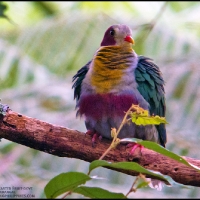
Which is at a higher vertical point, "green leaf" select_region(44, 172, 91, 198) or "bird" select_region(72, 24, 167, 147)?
"bird" select_region(72, 24, 167, 147)

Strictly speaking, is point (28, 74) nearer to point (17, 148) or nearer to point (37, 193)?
point (17, 148)

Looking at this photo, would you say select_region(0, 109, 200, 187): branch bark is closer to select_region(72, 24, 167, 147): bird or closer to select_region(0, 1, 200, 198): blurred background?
select_region(72, 24, 167, 147): bird

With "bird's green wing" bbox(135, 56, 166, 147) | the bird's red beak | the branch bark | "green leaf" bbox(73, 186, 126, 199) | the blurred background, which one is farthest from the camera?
the blurred background

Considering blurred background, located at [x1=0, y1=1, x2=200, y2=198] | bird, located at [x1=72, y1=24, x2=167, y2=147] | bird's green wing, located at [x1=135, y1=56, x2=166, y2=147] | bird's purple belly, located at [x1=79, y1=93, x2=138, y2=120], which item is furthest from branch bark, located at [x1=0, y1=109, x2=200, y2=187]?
blurred background, located at [x1=0, y1=1, x2=200, y2=198]

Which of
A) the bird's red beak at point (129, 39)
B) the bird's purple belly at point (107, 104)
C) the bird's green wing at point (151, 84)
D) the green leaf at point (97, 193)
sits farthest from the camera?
the bird's red beak at point (129, 39)

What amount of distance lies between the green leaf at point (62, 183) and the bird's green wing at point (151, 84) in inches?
63.0

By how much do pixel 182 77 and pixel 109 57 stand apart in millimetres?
1896

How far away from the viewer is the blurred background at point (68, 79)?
398cm

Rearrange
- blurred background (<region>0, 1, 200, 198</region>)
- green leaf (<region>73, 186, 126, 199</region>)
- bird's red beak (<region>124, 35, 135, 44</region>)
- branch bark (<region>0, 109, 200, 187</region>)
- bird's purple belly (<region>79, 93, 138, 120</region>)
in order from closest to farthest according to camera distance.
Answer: green leaf (<region>73, 186, 126, 199</region>) < branch bark (<region>0, 109, 200, 187</region>) < bird's purple belly (<region>79, 93, 138, 120</region>) < bird's red beak (<region>124, 35, 135, 44</region>) < blurred background (<region>0, 1, 200, 198</region>)

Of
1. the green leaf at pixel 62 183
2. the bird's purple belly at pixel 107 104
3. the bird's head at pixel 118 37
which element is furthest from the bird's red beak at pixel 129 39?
the green leaf at pixel 62 183

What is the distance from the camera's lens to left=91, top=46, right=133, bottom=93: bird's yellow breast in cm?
289

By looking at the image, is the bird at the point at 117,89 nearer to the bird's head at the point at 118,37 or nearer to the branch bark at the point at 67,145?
the bird's head at the point at 118,37

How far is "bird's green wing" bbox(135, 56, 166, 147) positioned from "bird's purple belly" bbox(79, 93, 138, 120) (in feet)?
0.43

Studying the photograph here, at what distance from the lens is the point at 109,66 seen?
2961mm
